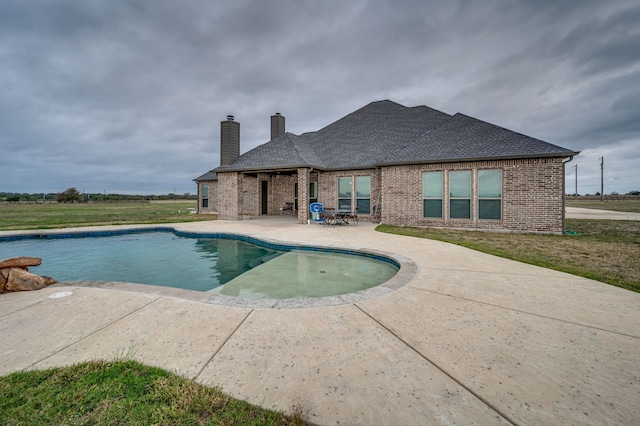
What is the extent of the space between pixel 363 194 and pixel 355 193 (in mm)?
Answer: 456

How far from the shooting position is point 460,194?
1119 centimetres

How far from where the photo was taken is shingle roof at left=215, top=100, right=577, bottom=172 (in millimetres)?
10711

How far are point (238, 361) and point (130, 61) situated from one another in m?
20.0

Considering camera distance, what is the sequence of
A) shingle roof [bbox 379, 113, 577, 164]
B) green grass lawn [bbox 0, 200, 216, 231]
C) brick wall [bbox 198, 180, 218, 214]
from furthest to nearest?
brick wall [bbox 198, 180, 218, 214]
green grass lawn [bbox 0, 200, 216, 231]
shingle roof [bbox 379, 113, 577, 164]

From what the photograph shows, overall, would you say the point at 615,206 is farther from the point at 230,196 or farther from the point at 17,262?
the point at 17,262

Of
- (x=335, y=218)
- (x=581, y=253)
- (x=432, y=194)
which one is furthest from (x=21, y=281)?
(x=432, y=194)

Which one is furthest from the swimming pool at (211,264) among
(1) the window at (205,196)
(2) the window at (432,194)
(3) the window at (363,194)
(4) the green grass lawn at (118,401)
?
(1) the window at (205,196)

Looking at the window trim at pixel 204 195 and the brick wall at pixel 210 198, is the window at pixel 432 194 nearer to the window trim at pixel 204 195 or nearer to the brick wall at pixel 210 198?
the brick wall at pixel 210 198

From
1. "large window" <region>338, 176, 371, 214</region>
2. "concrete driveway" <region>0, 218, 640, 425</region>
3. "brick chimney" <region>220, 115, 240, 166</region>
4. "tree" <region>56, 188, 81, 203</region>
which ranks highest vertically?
"brick chimney" <region>220, 115, 240, 166</region>

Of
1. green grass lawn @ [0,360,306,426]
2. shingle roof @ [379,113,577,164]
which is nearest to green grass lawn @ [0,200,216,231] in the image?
shingle roof @ [379,113,577,164]

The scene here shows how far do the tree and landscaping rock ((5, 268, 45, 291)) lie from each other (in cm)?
5906

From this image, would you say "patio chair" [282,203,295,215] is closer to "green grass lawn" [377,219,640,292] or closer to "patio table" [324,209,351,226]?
"patio table" [324,209,351,226]

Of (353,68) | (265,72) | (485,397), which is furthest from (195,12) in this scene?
(485,397)

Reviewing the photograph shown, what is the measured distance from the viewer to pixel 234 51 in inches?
564
